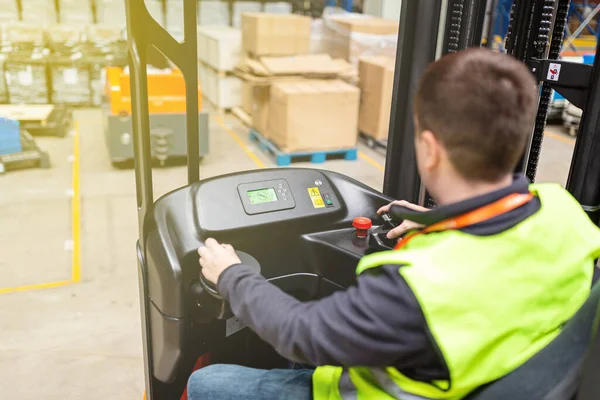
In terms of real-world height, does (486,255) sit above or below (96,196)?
above

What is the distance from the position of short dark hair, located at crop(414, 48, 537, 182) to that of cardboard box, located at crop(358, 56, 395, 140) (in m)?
5.39

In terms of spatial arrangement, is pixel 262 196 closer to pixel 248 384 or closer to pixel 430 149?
pixel 248 384

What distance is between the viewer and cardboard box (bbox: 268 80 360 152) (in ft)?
18.9

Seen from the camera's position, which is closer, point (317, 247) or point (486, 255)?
point (486, 255)

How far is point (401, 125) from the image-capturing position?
84.7 inches

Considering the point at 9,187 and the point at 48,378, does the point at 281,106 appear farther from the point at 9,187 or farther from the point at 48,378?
the point at 48,378

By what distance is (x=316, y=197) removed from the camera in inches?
68.1

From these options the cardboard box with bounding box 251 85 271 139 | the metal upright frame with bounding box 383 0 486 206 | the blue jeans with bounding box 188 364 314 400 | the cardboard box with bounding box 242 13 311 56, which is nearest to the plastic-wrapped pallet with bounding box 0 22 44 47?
the cardboard box with bounding box 242 13 311 56

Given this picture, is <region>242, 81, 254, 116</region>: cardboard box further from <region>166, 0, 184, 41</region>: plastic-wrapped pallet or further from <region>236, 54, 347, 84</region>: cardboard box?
<region>166, 0, 184, 41</region>: plastic-wrapped pallet

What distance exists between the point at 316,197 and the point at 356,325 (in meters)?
0.77

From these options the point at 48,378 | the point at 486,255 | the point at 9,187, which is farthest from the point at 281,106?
the point at 486,255

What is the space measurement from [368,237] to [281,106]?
433cm

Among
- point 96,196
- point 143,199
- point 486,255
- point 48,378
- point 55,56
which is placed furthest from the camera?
point 55,56

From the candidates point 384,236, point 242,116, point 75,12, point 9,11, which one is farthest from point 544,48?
point 9,11
